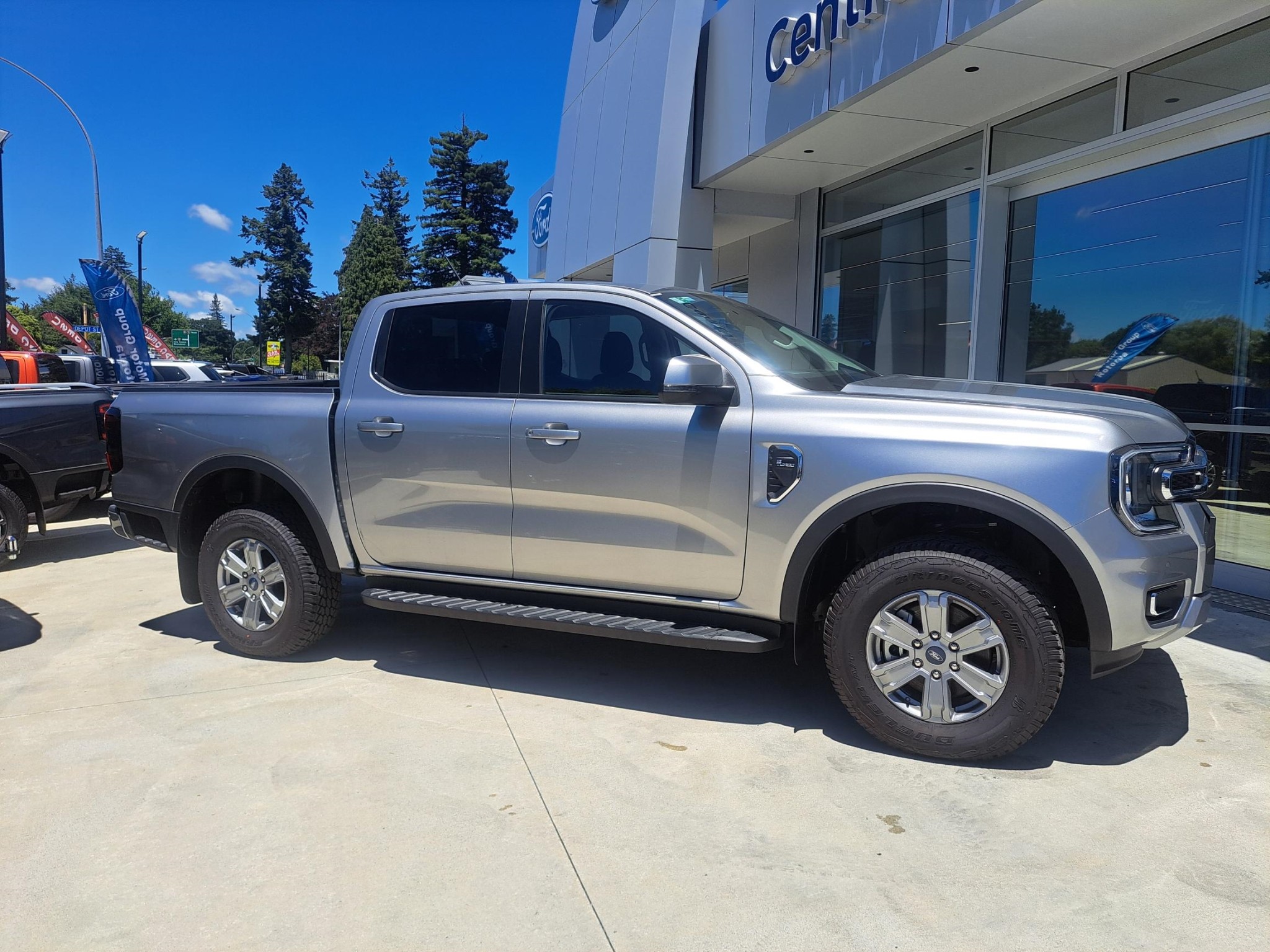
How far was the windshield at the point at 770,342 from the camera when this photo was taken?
3.77 meters

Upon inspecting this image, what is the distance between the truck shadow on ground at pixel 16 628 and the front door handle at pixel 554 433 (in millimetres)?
3482

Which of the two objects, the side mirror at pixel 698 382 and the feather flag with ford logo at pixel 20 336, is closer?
the side mirror at pixel 698 382

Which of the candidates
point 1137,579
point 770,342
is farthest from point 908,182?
point 1137,579

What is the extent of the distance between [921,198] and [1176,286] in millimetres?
3519

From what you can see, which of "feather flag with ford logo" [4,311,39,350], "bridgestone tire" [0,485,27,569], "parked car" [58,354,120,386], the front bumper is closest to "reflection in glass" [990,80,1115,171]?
the front bumper

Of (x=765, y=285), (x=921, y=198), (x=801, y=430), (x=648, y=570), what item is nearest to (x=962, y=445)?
(x=801, y=430)

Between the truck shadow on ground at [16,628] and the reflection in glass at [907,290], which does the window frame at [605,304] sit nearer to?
the truck shadow on ground at [16,628]

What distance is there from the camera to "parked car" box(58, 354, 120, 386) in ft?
39.4

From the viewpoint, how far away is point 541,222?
22.0 metres

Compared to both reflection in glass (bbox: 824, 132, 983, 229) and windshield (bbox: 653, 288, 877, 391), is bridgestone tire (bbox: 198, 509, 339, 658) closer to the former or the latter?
windshield (bbox: 653, 288, 877, 391)

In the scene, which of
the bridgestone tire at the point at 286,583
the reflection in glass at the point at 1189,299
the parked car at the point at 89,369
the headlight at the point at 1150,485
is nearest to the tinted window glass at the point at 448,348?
the bridgestone tire at the point at 286,583

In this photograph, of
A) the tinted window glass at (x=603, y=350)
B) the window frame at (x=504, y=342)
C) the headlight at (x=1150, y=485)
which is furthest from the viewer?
the window frame at (x=504, y=342)

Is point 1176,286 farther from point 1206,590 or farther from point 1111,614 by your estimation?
point 1111,614

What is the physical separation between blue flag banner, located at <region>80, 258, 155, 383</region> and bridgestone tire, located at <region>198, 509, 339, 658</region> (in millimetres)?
10490
